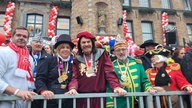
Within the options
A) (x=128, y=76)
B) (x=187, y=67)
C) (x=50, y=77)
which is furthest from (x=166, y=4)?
(x=50, y=77)

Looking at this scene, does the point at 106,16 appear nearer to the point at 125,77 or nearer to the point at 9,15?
the point at 9,15

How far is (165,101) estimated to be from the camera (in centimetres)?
294

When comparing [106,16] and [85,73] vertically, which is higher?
[106,16]

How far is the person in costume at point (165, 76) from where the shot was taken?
2.95 meters

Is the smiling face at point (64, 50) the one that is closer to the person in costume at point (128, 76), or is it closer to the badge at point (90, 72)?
the badge at point (90, 72)

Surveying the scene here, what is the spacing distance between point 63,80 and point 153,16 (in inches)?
669

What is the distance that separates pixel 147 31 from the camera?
59.7ft

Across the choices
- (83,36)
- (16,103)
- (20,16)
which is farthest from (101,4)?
(16,103)

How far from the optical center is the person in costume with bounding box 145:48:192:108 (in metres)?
2.95

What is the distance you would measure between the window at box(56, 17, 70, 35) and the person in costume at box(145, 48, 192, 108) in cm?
1316

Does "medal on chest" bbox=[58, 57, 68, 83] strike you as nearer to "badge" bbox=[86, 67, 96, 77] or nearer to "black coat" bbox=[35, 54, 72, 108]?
"black coat" bbox=[35, 54, 72, 108]

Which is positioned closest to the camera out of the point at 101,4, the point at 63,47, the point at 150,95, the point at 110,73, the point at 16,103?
the point at 16,103

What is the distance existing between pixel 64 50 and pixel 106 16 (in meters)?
11.2

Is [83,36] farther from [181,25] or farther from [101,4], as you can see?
[181,25]
